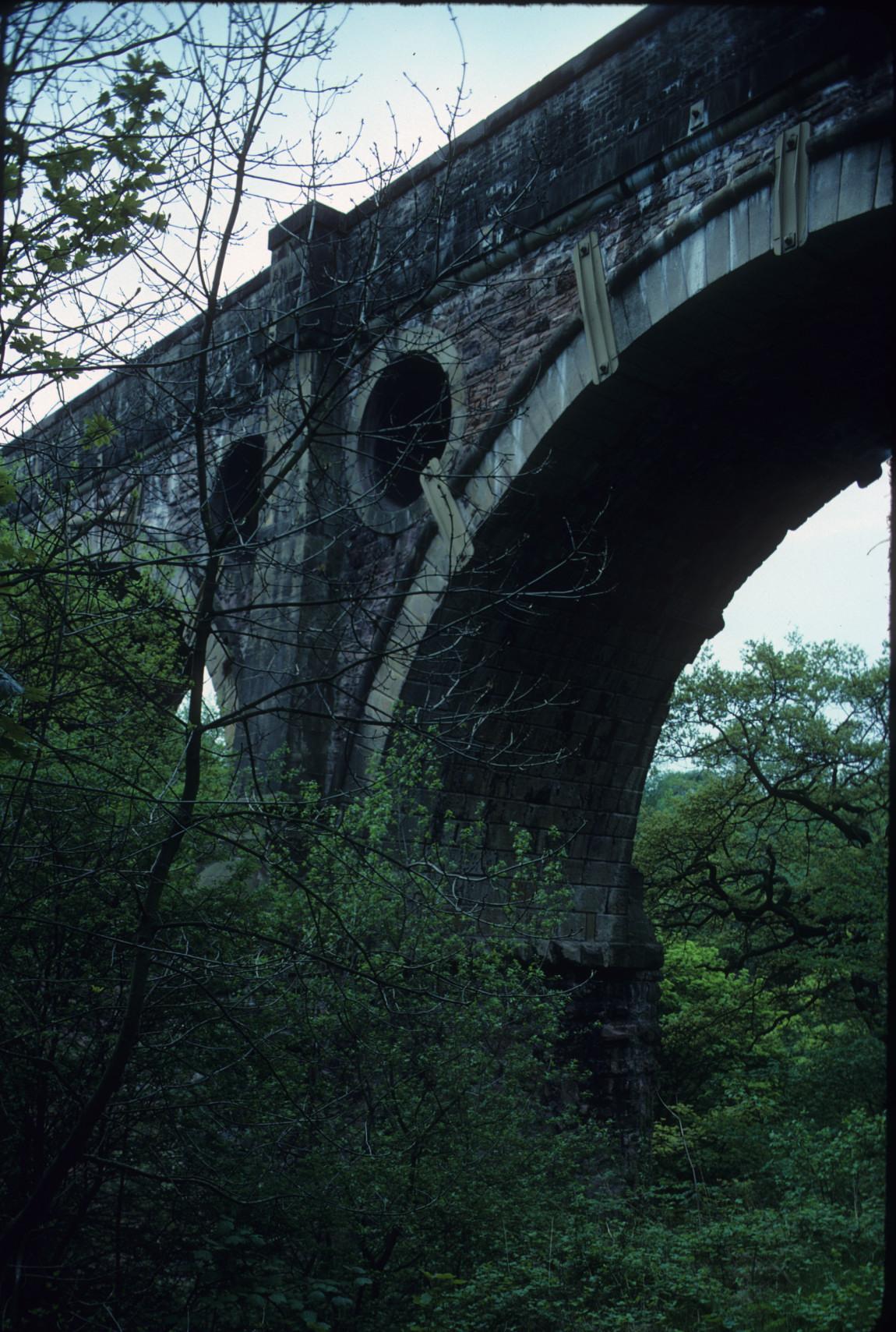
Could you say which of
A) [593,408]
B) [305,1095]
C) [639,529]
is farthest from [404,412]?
[305,1095]

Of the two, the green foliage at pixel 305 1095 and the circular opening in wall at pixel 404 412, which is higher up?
the circular opening in wall at pixel 404 412

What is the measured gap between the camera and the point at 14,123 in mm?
3059

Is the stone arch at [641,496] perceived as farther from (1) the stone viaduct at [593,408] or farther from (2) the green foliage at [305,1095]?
(2) the green foliage at [305,1095]

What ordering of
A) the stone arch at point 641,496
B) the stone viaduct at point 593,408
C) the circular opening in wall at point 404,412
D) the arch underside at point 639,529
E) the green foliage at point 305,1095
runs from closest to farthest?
1. the green foliage at point 305,1095
2. the stone viaduct at point 593,408
3. the stone arch at point 641,496
4. the arch underside at point 639,529
5. the circular opening in wall at point 404,412

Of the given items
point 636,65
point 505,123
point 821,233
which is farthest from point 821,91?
point 505,123

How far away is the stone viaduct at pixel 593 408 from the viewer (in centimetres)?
596

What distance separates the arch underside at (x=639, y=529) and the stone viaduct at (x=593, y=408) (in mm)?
24

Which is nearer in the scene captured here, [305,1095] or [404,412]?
[305,1095]

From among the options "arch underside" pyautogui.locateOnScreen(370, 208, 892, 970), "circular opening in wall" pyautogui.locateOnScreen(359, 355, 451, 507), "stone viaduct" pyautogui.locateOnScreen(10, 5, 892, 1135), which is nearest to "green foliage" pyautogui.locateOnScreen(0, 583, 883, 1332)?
"stone viaduct" pyautogui.locateOnScreen(10, 5, 892, 1135)

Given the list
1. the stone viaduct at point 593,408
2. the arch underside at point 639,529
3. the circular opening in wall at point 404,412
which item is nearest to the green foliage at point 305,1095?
the stone viaduct at point 593,408

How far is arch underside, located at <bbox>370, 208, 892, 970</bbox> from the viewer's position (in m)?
6.71

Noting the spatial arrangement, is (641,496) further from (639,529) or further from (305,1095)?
(305,1095)

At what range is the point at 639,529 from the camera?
8.39m

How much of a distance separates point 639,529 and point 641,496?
327mm
